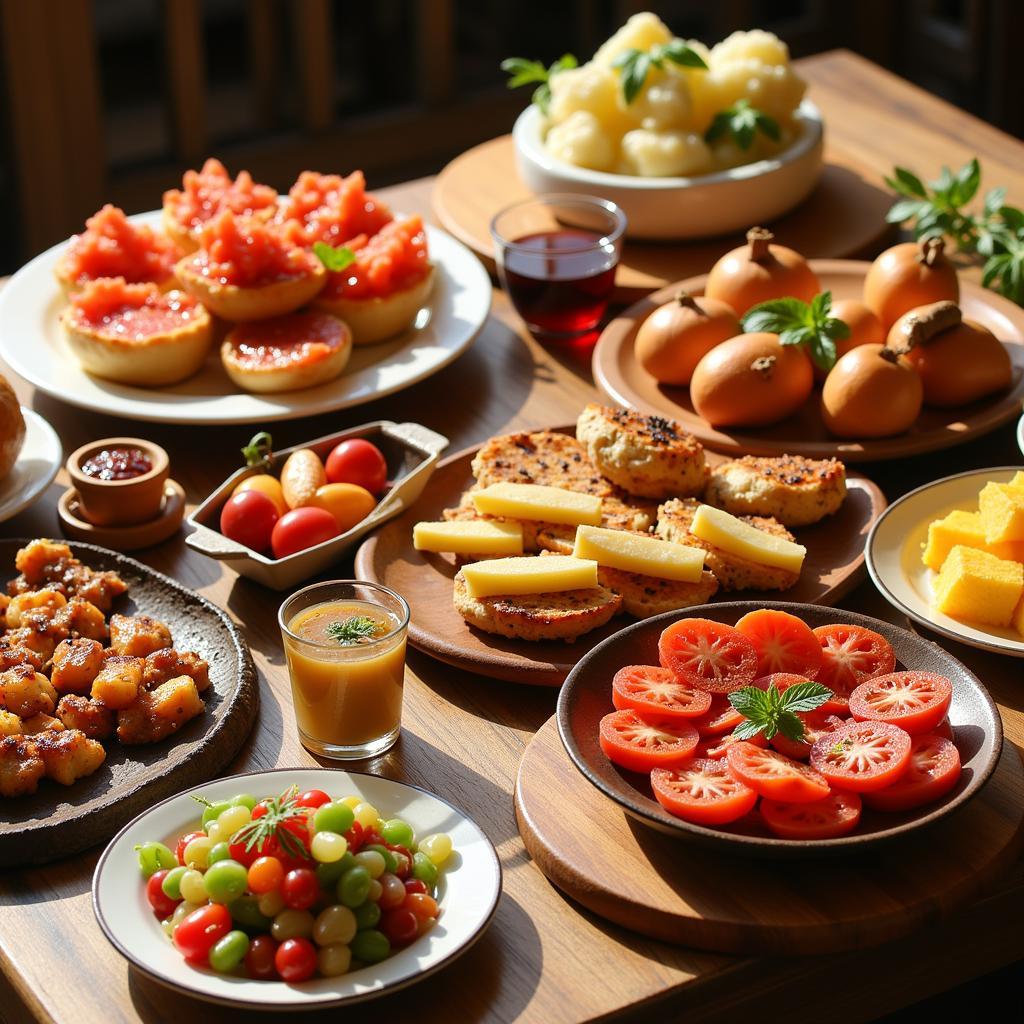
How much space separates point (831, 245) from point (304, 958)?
6.10 feet

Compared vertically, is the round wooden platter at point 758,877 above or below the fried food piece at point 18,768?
below

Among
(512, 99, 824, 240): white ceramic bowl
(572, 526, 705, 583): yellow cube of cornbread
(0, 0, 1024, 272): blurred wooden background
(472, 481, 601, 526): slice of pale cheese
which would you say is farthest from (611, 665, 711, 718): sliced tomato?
(0, 0, 1024, 272): blurred wooden background

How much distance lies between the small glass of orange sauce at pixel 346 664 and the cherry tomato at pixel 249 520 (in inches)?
12.0

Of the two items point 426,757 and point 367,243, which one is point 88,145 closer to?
point 367,243

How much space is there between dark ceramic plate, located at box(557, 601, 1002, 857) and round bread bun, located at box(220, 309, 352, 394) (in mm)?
841

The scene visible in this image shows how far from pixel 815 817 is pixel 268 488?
0.91 meters

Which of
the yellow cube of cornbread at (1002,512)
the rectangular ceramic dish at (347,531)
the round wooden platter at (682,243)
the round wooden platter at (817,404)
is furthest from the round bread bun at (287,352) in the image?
the yellow cube of cornbread at (1002,512)

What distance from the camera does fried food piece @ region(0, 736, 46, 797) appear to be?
1.45m

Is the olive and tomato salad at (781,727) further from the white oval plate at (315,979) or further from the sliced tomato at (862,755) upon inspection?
the white oval plate at (315,979)

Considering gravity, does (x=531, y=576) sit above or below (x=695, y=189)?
below

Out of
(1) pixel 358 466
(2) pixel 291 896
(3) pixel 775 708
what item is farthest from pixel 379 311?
(2) pixel 291 896

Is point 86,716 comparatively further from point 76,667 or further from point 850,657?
point 850,657

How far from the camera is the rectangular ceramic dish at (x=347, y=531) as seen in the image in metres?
1.77

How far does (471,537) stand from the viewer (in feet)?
5.82
